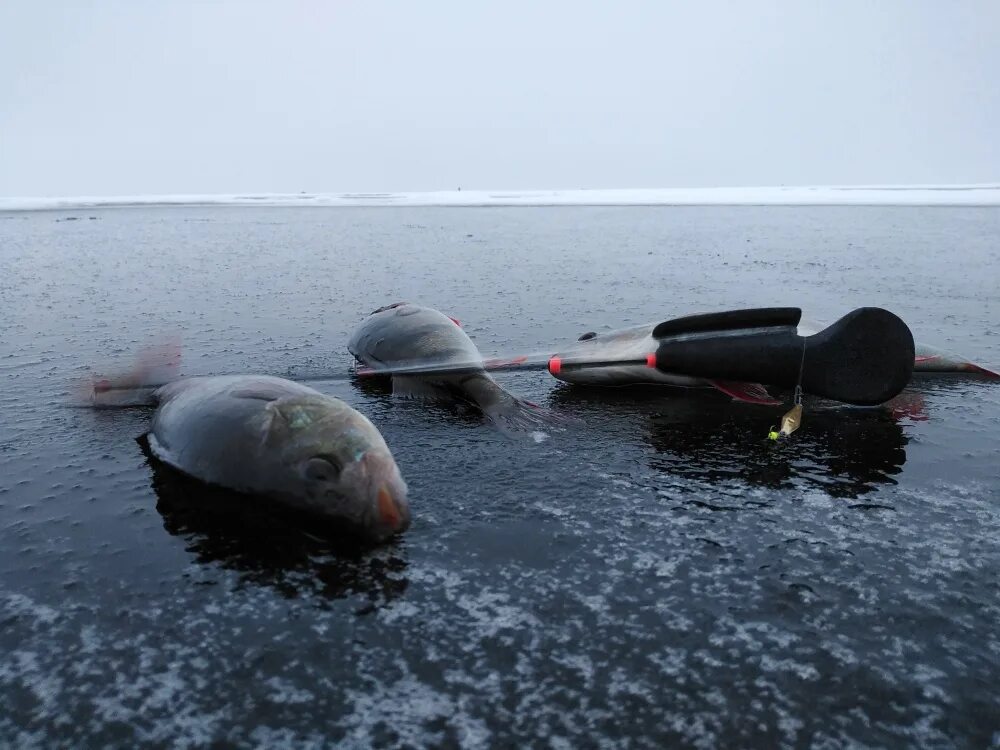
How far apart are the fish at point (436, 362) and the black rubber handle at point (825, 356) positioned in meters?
1.47

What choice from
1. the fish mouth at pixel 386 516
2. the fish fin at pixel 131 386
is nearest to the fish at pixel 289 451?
the fish mouth at pixel 386 516

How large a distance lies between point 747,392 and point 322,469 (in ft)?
13.2

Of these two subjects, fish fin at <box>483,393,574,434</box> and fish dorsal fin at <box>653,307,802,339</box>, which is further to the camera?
fish dorsal fin at <box>653,307,802,339</box>

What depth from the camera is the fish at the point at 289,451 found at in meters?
4.16

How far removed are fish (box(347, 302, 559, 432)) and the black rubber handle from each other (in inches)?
58.0

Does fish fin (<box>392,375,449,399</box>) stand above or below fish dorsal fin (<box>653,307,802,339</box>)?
below

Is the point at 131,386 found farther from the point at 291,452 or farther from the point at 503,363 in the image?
the point at 503,363

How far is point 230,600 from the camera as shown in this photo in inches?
145

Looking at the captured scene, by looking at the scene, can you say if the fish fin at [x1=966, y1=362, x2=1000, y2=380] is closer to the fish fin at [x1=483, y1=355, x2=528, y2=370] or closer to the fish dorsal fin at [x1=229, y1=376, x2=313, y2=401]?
the fish fin at [x1=483, y1=355, x2=528, y2=370]

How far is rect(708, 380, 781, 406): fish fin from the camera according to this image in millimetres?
6496

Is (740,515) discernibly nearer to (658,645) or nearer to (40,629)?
(658,645)

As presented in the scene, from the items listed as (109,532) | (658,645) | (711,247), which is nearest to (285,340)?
(109,532)

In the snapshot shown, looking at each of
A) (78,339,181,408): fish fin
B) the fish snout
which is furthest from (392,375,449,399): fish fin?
the fish snout

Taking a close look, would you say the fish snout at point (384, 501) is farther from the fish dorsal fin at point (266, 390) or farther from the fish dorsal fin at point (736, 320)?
the fish dorsal fin at point (736, 320)
